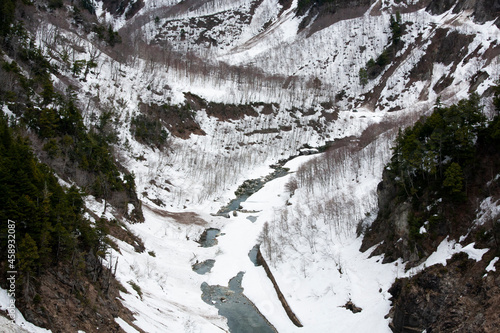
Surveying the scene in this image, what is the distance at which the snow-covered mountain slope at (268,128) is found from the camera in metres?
25.9

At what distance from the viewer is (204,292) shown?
2884 centimetres

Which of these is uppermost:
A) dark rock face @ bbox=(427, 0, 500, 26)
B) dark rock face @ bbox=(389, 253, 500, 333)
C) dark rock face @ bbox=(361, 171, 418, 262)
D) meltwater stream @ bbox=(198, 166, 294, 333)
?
dark rock face @ bbox=(427, 0, 500, 26)

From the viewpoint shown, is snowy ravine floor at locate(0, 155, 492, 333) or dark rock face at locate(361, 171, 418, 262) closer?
Result: snowy ravine floor at locate(0, 155, 492, 333)

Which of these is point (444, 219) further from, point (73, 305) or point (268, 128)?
point (268, 128)

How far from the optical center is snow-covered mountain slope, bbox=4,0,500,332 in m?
25.9

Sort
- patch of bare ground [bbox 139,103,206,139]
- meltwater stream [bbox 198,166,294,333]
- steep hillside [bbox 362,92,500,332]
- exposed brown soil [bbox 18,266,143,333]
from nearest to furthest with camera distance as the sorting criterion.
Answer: exposed brown soil [bbox 18,266,143,333] → steep hillside [bbox 362,92,500,332] → meltwater stream [bbox 198,166,294,333] → patch of bare ground [bbox 139,103,206,139]

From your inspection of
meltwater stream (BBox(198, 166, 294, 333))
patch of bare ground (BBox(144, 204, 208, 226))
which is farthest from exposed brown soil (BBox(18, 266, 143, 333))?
patch of bare ground (BBox(144, 204, 208, 226))

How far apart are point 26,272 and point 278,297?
759 inches

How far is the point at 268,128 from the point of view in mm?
83312

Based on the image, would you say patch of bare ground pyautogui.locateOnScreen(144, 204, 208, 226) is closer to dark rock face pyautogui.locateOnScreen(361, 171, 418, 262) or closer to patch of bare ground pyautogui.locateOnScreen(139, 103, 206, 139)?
dark rock face pyautogui.locateOnScreen(361, 171, 418, 262)

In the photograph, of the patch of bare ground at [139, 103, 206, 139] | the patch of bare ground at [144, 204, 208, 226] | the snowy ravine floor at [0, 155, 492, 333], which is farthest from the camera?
the patch of bare ground at [139, 103, 206, 139]

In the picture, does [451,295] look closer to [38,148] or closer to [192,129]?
[38,148]

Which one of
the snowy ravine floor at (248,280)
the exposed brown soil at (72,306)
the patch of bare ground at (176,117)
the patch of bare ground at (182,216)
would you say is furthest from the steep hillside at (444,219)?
the patch of bare ground at (176,117)

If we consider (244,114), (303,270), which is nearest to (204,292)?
(303,270)
